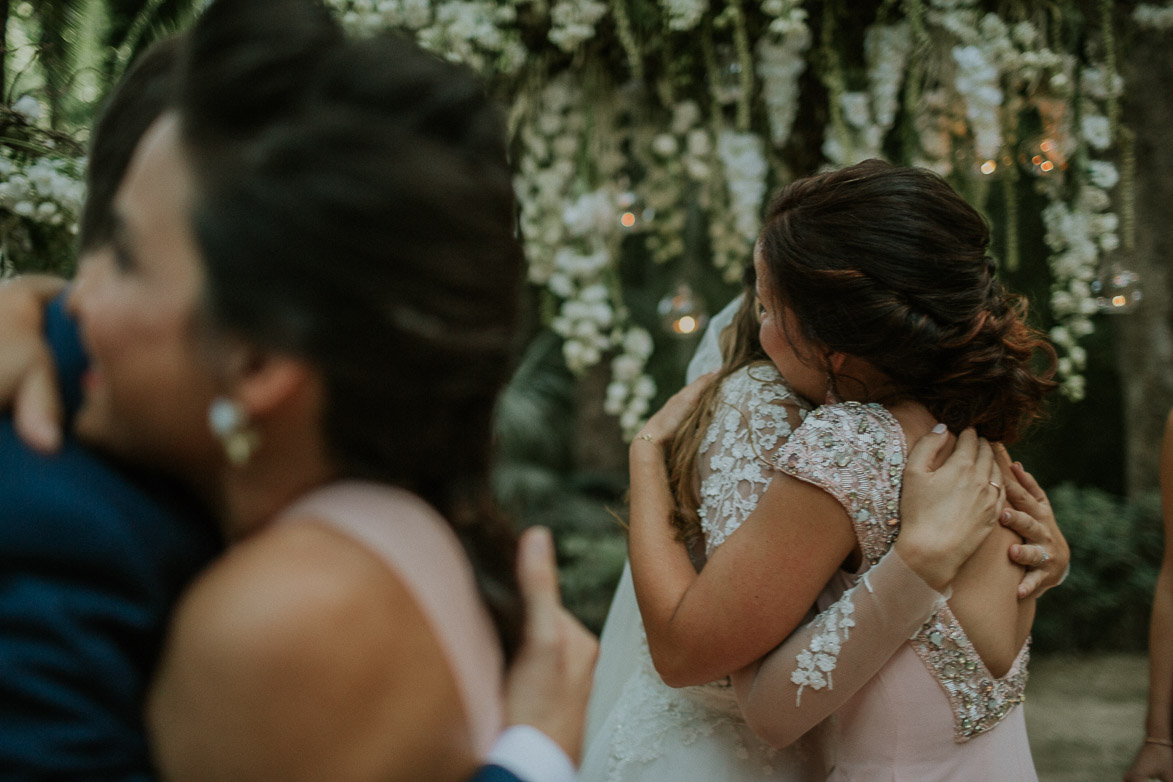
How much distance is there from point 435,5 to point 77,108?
1064 millimetres

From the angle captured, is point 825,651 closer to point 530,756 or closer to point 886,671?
point 886,671

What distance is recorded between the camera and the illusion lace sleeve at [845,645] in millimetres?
1426

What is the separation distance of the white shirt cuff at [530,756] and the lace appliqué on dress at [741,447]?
0.78 metres

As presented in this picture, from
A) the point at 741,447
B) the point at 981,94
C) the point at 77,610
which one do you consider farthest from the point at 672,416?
the point at 981,94

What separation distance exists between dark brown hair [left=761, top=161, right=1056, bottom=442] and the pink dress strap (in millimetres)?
894

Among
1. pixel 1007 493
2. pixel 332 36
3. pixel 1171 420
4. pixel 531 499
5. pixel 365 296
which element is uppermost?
pixel 332 36

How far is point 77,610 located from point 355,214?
388mm

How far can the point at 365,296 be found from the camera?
742mm

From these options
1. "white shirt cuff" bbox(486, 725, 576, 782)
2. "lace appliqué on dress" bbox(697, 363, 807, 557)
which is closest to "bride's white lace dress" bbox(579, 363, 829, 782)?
"lace appliqué on dress" bbox(697, 363, 807, 557)

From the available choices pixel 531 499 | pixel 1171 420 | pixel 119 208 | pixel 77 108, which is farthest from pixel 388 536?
pixel 531 499

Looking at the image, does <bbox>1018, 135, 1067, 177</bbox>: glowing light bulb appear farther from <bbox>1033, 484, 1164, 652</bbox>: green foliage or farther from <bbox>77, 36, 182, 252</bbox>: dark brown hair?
<bbox>1033, 484, 1164, 652</bbox>: green foliage

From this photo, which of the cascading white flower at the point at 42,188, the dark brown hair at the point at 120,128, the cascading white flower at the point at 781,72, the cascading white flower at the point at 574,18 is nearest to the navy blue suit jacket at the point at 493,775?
the dark brown hair at the point at 120,128

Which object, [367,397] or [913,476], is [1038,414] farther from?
[367,397]

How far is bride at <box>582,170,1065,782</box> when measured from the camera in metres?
1.45
